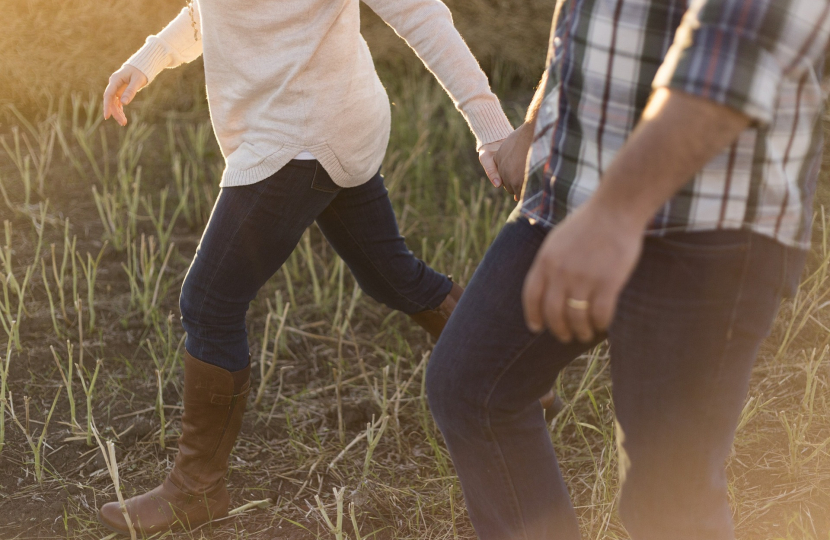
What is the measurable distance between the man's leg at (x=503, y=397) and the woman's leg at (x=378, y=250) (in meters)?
0.66

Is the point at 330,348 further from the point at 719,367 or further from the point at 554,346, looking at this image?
the point at 719,367

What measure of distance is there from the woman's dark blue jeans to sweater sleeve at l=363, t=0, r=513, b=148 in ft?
1.01

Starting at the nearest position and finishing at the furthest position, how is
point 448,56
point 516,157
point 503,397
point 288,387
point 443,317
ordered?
point 503,397, point 516,157, point 448,56, point 443,317, point 288,387

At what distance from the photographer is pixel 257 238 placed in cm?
162

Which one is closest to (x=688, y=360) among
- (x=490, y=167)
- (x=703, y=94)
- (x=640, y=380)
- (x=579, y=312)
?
(x=640, y=380)

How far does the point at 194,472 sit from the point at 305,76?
0.93m

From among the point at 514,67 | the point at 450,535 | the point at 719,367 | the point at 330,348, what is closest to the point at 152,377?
the point at 330,348

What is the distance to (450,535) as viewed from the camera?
73.9 inches

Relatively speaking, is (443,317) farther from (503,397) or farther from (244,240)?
(503,397)

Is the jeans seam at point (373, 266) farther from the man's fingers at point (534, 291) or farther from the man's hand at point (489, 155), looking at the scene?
the man's fingers at point (534, 291)

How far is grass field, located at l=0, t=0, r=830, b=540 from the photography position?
194cm

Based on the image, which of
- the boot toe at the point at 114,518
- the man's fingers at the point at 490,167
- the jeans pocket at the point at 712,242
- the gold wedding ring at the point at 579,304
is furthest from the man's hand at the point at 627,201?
the boot toe at the point at 114,518

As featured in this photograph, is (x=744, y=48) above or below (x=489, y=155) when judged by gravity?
above

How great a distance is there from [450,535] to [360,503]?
0.77 feet
